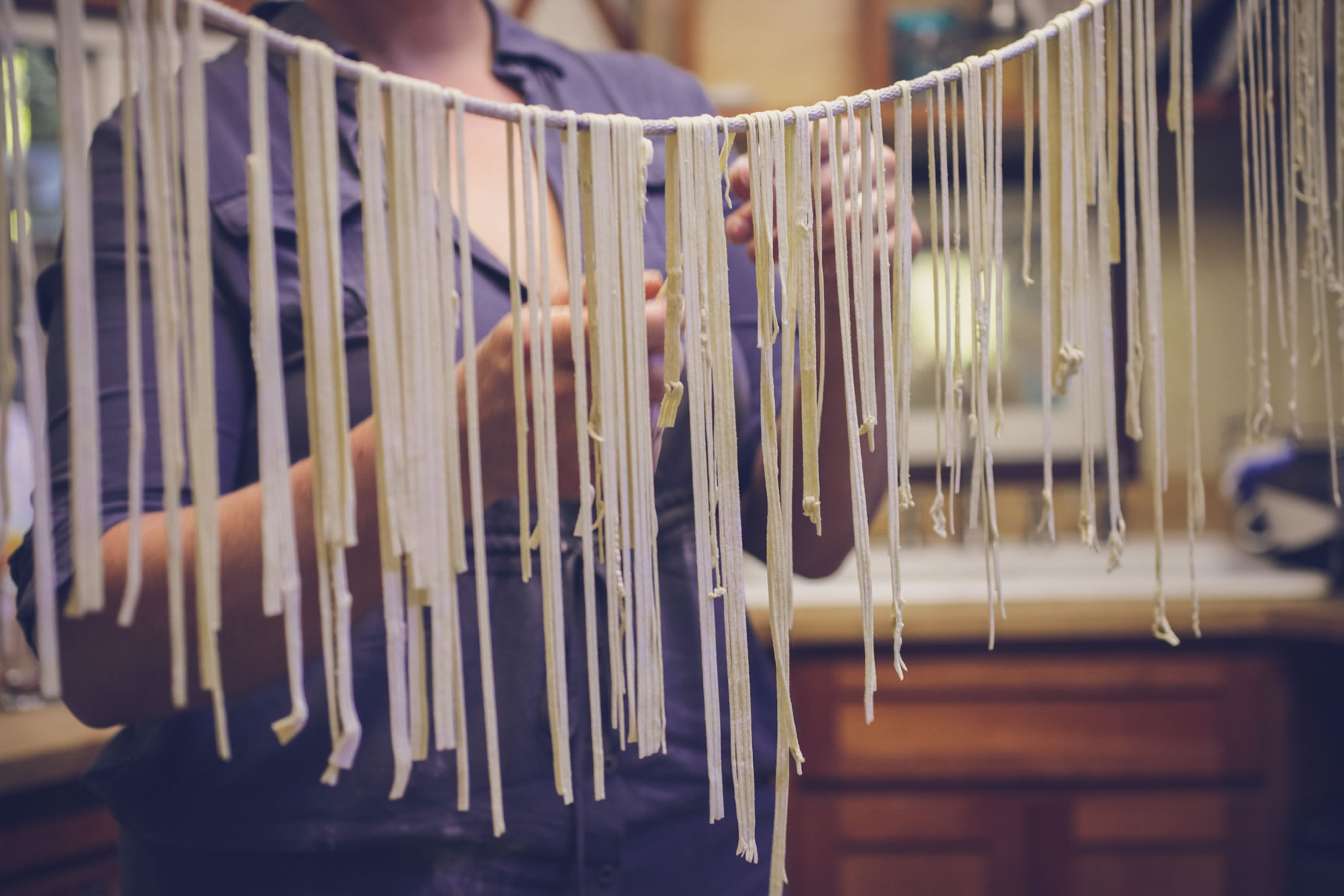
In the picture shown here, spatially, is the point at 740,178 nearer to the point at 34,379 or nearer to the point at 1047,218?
the point at 1047,218

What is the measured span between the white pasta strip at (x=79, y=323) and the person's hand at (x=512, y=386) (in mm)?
100

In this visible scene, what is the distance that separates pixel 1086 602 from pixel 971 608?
0.47ft

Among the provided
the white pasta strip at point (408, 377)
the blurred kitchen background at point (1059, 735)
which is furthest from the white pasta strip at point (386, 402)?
the blurred kitchen background at point (1059, 735)

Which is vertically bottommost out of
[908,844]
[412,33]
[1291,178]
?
[908,844]

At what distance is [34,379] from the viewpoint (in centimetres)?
20

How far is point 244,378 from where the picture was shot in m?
0.44

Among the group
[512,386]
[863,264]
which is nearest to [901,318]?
[863,264]

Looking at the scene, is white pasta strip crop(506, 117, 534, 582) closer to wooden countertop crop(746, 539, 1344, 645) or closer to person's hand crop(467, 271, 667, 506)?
person's hand crop(467, 271, 667, 506)

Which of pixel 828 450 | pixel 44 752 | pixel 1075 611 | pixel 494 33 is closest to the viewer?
pixel 828 450

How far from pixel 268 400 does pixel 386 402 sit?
0.03 meters

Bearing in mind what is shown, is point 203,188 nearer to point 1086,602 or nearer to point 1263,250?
point 1263,250

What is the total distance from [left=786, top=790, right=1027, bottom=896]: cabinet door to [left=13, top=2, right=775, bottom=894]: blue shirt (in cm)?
75

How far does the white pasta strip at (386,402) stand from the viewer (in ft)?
0.78

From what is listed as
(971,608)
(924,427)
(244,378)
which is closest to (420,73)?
(244,378)
